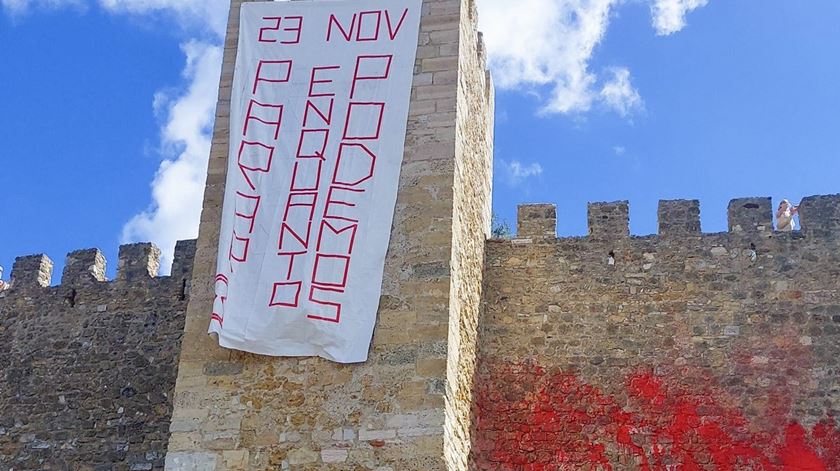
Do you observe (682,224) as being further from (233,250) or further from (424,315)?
(233,250)

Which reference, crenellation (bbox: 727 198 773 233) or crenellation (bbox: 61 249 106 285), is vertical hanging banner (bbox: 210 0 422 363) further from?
crenellation (bbox: 61 249 106 285)

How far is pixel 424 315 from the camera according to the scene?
737cm

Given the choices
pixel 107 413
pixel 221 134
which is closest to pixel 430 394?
pixel 221 134

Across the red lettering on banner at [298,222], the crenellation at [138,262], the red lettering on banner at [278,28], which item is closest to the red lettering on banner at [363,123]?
the red lettering on banner at [298,222]

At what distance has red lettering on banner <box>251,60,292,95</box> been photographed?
8320mm

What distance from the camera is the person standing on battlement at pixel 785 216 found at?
32.6 feet

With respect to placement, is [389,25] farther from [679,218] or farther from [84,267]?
[84,267]

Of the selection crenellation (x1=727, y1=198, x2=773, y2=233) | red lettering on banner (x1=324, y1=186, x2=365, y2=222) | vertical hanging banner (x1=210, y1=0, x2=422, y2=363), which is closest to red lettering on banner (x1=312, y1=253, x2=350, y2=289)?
vertical hanging banner (x1=210, y1=0, x2=422, y2=363)

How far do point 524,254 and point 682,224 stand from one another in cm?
134

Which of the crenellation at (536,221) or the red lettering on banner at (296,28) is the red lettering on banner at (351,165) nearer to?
the red lettering on banner at (296,28)

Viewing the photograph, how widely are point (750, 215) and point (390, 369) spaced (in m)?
4.09

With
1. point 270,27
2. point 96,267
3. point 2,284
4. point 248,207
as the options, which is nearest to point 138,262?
point 96,267

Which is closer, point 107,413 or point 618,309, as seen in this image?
point 618,309

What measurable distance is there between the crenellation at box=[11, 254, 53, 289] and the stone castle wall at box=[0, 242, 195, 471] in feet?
0.03
